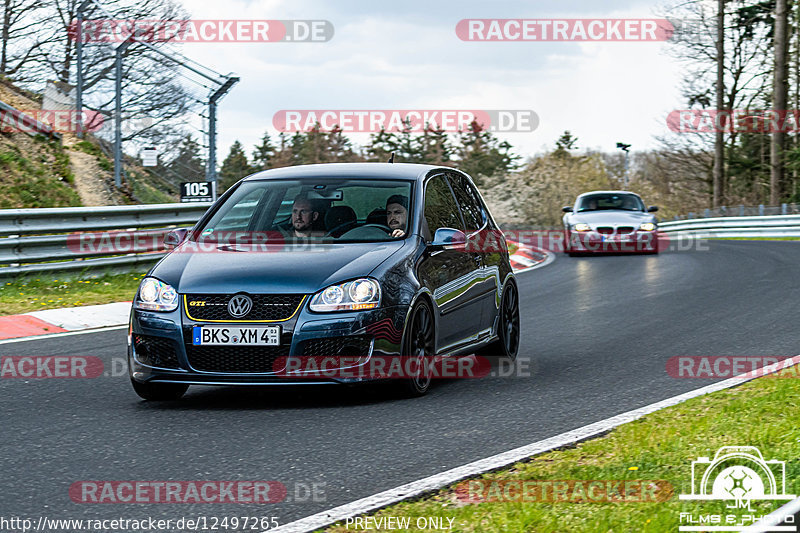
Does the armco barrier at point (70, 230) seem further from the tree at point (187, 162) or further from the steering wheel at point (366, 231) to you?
the tree at point (187, 162)

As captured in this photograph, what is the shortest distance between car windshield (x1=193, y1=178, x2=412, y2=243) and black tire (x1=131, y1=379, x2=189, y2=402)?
112cm

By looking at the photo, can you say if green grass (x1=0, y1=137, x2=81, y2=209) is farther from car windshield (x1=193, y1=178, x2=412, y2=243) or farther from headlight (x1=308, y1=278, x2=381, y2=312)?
headlight (x1=308, y1=278, x2=381, y2=312)

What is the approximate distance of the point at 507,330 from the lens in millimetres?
9172

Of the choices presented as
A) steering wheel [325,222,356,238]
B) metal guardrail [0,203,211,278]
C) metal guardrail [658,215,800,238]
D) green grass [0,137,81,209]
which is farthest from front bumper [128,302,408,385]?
metal guardrail [658,215,800,238]

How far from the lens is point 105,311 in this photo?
12.2m

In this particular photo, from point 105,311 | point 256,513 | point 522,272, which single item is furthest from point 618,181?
point 256,513

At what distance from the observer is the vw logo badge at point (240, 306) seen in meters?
6.74

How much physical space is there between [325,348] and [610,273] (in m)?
12.2

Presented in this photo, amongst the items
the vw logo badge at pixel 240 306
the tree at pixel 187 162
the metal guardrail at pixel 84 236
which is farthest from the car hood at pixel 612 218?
the tree at pixel 187 162

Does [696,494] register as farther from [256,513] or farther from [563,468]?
[256,513]

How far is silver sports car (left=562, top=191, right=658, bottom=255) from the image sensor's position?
76.8 feet

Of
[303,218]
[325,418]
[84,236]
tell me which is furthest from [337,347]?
[84,236]

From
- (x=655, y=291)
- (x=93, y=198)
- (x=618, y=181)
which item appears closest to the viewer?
(x=655, y=291)

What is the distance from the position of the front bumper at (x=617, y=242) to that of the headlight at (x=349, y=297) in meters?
17.1
